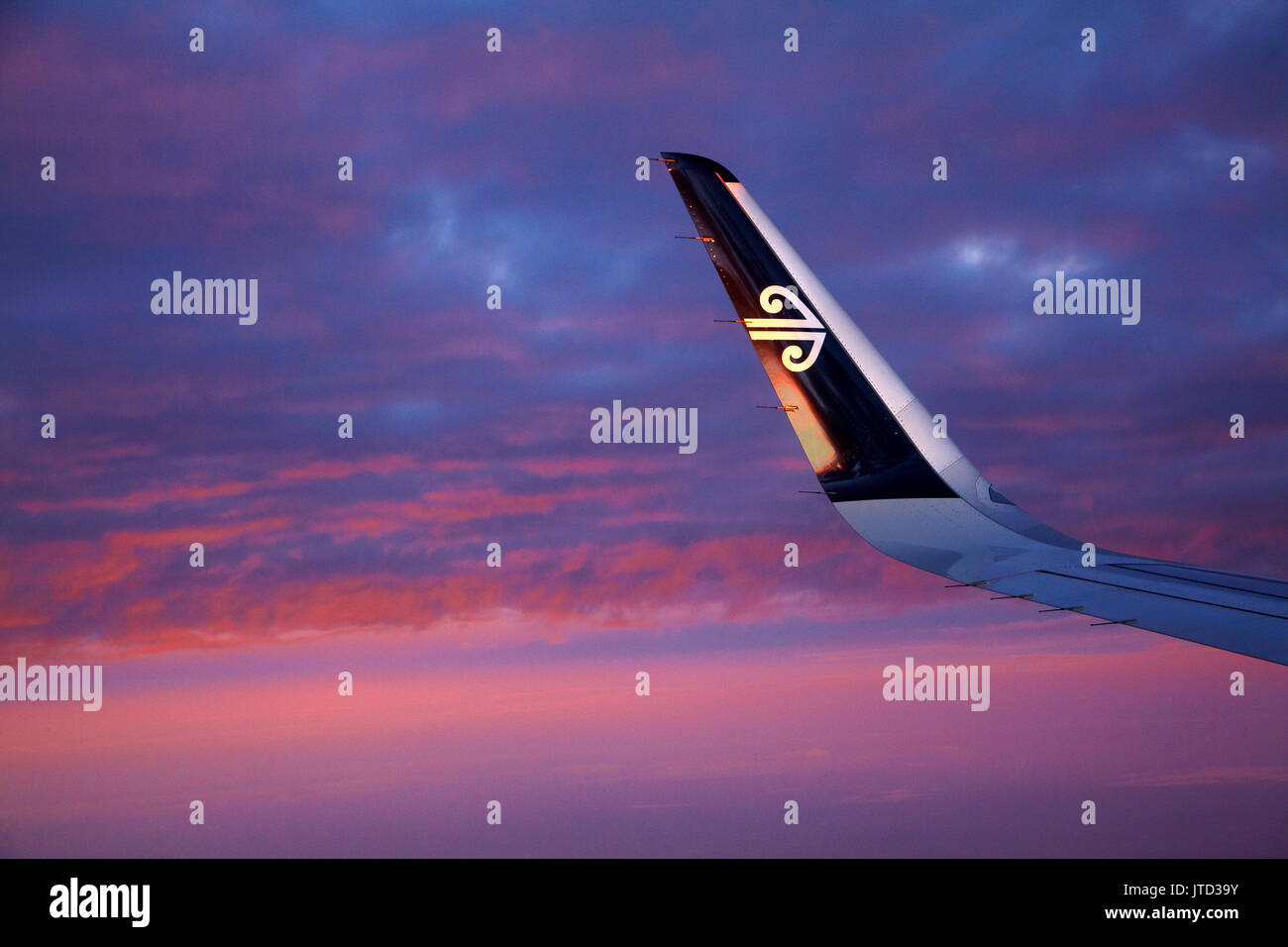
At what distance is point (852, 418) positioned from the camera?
36.3 feet

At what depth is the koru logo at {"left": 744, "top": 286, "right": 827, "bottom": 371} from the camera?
10.9m

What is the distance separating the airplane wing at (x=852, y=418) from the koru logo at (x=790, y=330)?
0.01m

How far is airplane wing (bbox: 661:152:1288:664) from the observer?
1088cm

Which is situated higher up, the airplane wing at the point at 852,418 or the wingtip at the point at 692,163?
the wingtip at the point at 692,163

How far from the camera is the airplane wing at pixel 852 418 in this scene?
10.9 meters

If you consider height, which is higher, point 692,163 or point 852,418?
point 692,163

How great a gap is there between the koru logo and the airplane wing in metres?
0.01

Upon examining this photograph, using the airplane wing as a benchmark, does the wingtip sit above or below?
above

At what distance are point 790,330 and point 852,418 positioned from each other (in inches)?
48.6

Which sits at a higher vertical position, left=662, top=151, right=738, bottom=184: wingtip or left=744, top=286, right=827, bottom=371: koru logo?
left=662, top=151, right=738, bottom=184: wingtip
